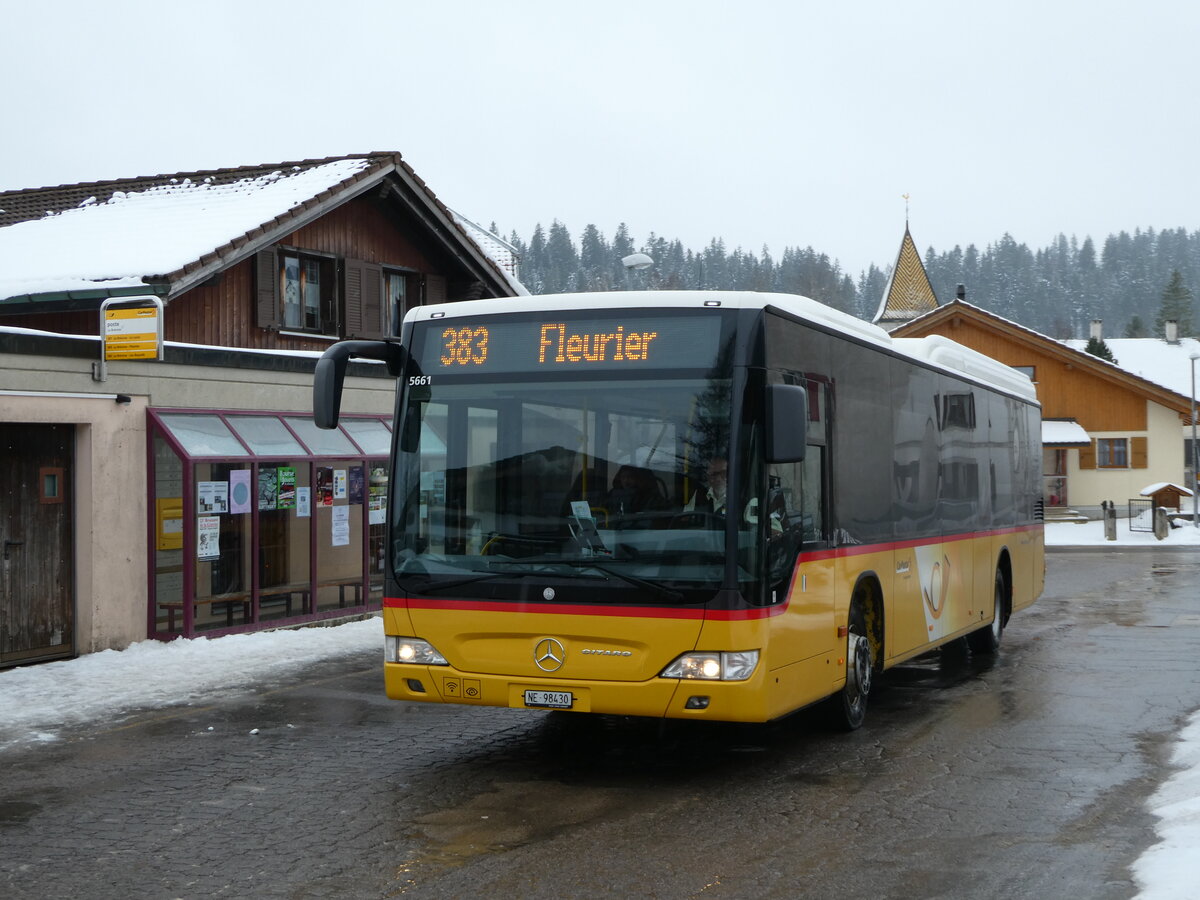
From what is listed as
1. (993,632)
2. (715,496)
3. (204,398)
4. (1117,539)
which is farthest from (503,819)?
(1117,539)

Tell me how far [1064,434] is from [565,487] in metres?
48.3

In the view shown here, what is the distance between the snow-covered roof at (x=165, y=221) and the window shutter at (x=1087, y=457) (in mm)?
35226

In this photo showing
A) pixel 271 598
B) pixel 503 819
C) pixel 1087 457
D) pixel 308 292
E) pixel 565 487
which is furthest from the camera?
pixel 1087 457

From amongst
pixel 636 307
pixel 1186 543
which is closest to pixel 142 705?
pixel 636 307

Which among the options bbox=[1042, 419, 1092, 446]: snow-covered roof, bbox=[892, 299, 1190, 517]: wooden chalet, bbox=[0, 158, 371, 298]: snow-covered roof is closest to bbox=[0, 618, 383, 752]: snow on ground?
bbox=[0, 158, 371, 298]: snow-covered roof

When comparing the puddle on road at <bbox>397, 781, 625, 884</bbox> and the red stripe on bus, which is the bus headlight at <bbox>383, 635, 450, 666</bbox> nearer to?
the red stripe on bus

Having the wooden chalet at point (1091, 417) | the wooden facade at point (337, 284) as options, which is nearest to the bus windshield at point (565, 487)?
the wooden facade at point (337, 284)

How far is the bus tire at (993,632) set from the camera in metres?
14.6

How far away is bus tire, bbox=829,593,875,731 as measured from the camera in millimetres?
9711

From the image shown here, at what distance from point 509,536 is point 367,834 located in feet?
6.46

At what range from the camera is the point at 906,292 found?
224 feet

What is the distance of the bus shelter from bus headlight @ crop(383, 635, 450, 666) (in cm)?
728

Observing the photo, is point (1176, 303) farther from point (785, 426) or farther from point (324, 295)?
point (785, 426)

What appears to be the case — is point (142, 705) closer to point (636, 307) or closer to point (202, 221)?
point (636, 307)
